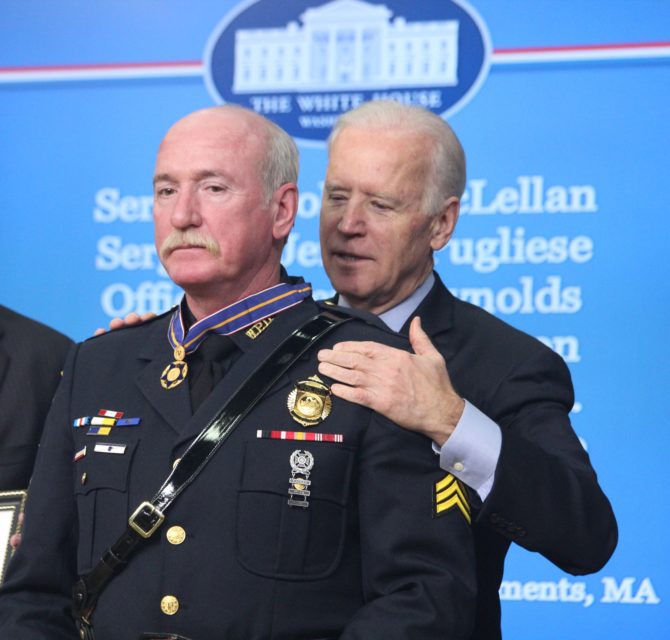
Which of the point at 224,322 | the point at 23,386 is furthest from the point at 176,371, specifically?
the point at 23,386

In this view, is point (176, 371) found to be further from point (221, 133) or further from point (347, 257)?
point (347, 257)

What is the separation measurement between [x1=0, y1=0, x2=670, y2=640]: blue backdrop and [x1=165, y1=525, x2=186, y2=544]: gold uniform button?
6.13ft

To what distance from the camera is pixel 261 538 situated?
1.92 metres

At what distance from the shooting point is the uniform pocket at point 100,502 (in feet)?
6.57

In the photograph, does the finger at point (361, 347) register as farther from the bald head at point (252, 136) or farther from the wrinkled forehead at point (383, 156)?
the wrinkled forehead at point (383, 156)

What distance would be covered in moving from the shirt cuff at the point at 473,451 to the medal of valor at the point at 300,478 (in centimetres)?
23

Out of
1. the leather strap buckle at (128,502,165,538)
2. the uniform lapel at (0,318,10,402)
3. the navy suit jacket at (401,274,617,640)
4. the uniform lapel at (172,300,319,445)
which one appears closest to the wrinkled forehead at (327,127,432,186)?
the navy suit jacket at (401,274,617,640)

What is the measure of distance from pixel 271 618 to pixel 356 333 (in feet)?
1.65

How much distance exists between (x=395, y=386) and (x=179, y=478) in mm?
368

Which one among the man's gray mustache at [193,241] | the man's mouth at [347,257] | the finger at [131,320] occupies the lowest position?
the finger at [131,320]

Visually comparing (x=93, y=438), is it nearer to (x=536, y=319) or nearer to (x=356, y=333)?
(x=356, y=333)

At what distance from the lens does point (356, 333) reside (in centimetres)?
212

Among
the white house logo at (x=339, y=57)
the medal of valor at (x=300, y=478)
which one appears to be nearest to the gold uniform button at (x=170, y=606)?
the medal of valor at (x=300, y=478)

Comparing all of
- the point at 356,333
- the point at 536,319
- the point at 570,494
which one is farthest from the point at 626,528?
the point at 356,333
